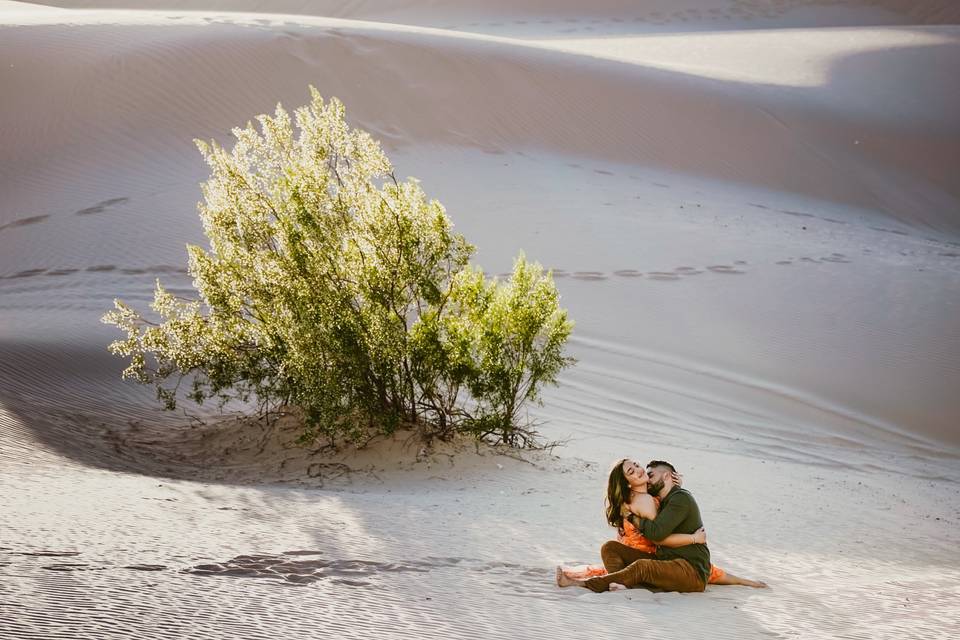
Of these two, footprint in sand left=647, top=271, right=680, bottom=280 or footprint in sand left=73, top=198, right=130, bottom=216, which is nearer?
footprint in sand left=647, top=271, right=680, bottom=280

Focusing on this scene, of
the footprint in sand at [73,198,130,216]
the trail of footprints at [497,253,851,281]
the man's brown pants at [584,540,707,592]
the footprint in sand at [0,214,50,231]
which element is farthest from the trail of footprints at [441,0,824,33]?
the man's brown pants at [584,540,707,592]

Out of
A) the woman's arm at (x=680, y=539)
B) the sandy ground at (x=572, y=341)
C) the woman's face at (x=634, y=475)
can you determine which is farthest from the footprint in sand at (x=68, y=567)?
the woman's arm at (x=680, y=539)

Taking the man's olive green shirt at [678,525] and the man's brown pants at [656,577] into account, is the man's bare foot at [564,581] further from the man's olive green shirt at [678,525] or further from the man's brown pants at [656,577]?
the man's olive green shirt at [678,525]

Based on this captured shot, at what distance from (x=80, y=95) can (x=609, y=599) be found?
67.5 feet

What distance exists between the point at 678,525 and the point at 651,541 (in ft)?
0.52

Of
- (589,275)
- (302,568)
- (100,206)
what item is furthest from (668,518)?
(100,206)

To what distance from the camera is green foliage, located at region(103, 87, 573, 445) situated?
28.8ft

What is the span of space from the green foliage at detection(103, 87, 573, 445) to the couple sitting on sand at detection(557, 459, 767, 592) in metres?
3.82

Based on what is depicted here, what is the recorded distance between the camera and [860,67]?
32344 millimetres

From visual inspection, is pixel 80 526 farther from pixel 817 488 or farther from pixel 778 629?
pixel 817 488

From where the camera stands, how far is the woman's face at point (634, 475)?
5.10 meters

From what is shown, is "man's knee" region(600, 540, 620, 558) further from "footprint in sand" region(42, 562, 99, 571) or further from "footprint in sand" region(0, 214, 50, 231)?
"footprint in sand" region(0, 214, 50, 231)

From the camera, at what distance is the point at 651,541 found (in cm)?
517

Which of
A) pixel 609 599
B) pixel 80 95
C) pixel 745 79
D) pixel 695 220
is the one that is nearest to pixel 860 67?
pixel 745 79
